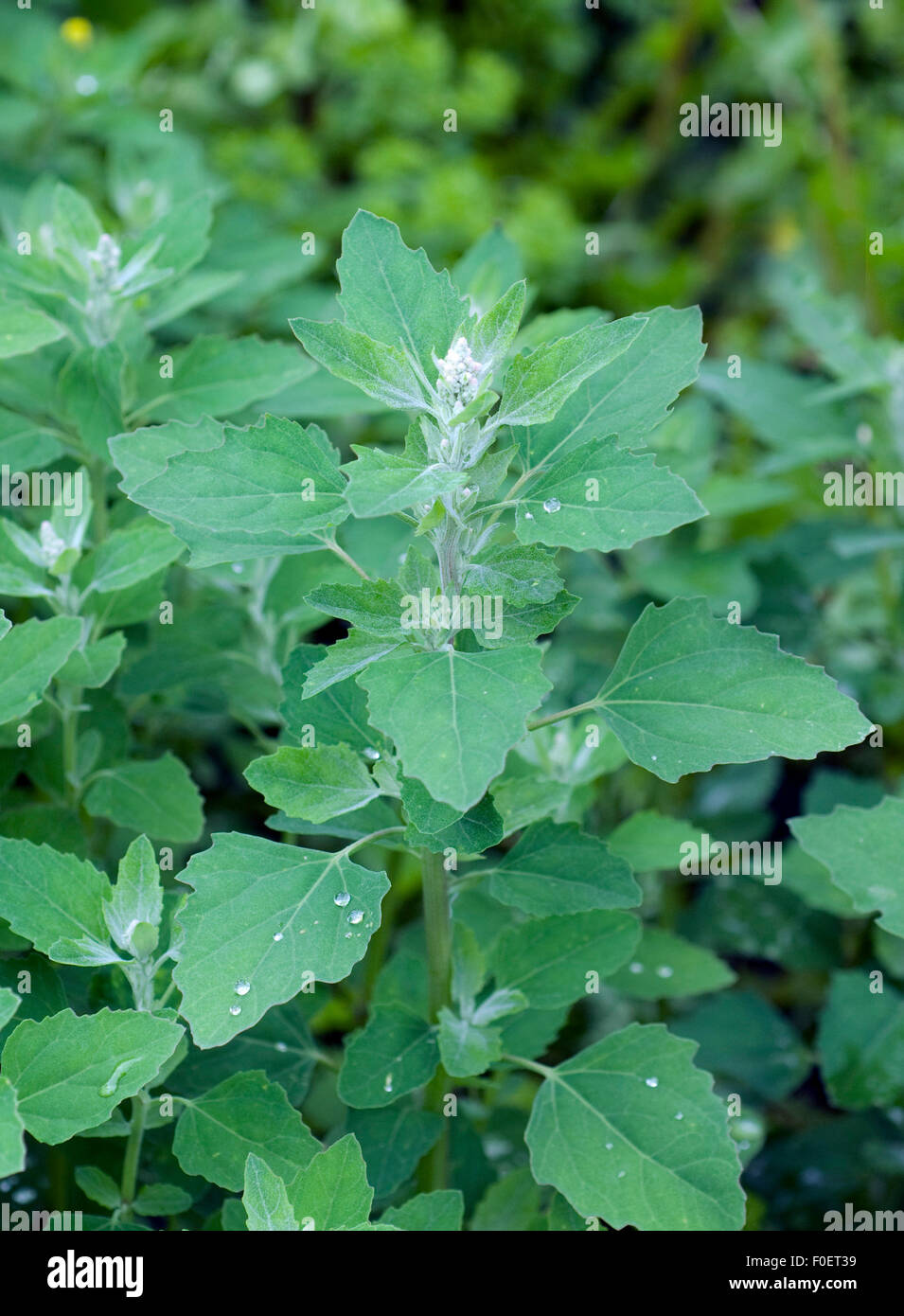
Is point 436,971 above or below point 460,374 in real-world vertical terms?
below

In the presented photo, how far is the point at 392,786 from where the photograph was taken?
98 centimetres

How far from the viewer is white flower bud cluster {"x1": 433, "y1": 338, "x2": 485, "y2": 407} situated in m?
0.94

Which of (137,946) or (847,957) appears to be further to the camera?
(847,957)

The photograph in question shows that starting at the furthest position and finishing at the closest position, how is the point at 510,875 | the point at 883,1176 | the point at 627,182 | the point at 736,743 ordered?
the point at 627,182 < the point at 883,1176 < the point at 510,875 < the point at 736,743

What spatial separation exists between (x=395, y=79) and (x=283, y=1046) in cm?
219

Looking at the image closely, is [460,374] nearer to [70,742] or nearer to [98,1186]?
[70,742]

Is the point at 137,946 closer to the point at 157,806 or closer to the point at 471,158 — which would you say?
the point at 157,806

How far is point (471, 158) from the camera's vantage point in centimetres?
272

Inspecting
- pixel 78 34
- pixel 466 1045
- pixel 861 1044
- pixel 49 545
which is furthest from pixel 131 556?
pixel 78 34

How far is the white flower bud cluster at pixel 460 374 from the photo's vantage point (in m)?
0.94

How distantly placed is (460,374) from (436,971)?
52 centimetres

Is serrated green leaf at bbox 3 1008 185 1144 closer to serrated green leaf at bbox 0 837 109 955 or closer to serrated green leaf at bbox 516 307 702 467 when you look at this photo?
serrated green leaf at bbox 0 837 109 955
